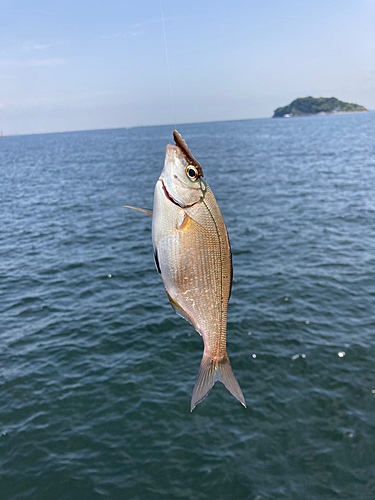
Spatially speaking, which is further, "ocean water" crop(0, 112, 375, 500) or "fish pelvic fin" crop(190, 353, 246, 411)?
"ocean water" crop(0, 112, 375, 500)

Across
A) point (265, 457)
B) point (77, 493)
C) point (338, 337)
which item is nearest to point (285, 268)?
point (338, 337)

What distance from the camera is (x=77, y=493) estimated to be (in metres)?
8.93

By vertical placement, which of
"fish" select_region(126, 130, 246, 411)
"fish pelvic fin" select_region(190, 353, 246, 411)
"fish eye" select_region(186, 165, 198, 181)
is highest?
"fish eye" select_region(186, 165, 198, 181)

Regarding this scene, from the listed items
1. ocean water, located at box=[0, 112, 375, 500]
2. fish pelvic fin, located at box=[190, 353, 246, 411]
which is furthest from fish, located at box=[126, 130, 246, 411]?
ocean water, located at box=[0, 112, 375, 500]

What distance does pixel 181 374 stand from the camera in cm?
1265

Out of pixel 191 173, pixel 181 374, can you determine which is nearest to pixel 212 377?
pixel 191 173

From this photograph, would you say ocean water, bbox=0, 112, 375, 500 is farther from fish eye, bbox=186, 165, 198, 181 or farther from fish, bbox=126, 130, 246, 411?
fish eye, bbox=186, 165, 198, 181

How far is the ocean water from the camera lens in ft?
30.3

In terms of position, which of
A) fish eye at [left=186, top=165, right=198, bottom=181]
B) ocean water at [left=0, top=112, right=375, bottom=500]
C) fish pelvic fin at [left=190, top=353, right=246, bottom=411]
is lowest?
ocean water at [left=0, top=112, right=375, bottom=500]

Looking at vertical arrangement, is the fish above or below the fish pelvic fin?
above

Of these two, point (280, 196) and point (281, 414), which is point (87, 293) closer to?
point (281, 414)

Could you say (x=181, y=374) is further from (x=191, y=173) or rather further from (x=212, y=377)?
(x=191, y=173)

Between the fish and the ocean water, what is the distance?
7.73m

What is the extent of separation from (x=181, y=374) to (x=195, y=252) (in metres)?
10.6
